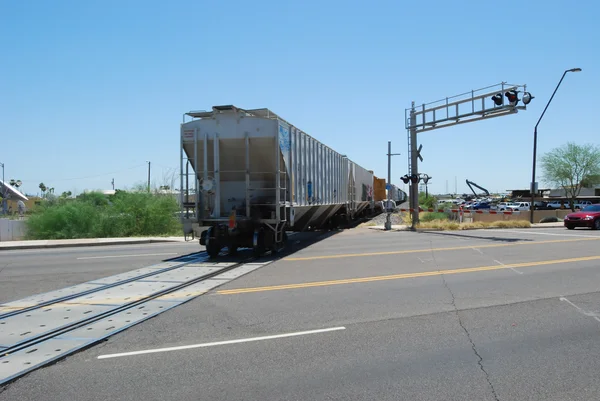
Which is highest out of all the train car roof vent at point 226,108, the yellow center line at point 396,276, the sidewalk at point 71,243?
the train car roof vent at point 226,108

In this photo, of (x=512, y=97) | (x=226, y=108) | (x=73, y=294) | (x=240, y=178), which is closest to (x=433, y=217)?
(x=512, y=97)

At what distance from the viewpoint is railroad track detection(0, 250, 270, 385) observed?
5.47 metres

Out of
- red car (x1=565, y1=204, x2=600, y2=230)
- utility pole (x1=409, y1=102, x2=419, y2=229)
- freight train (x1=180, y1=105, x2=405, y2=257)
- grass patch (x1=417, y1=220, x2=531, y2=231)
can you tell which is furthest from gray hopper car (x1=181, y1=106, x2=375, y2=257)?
red car (x1=565, y1=204, x2=600, y2=230)

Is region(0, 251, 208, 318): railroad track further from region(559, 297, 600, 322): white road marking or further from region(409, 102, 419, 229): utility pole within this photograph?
region(409, 102, 419, 229): utility pole

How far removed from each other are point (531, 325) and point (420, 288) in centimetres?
273

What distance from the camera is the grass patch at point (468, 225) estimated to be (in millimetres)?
26981

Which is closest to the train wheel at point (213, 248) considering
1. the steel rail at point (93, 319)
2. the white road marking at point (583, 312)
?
the steel rail at point (93, 319)

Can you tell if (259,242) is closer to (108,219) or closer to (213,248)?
(213,248)

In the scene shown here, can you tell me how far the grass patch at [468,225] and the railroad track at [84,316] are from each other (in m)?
18.6

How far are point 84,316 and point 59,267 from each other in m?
6.34

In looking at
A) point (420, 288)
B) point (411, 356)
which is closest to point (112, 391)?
point (411, 356)

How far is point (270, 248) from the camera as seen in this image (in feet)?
47.7

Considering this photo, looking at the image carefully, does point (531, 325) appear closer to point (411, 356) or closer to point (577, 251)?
point (411, 356)

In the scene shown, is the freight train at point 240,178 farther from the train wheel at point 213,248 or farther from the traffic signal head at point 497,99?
the traffic signal head at point 497,99
